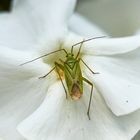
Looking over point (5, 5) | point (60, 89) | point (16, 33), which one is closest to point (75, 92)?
point (60, 89)

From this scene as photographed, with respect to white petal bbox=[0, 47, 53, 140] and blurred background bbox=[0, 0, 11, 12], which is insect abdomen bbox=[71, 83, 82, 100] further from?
blurred background bbox=[0, 0, 11, 12]

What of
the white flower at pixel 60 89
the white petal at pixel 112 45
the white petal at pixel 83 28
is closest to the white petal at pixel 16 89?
the white flower at pixel 60 89

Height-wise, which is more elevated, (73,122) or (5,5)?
(5,5)

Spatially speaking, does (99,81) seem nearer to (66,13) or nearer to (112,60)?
(112,60)

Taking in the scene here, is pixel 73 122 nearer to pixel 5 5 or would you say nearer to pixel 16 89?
pixel 16 89

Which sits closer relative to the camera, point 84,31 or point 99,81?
point 99,81

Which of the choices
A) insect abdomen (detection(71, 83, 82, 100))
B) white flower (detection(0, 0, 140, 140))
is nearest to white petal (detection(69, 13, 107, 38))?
white flower (detection(0, 0, 140, 140))

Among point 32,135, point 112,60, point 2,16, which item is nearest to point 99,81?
point 112,60
